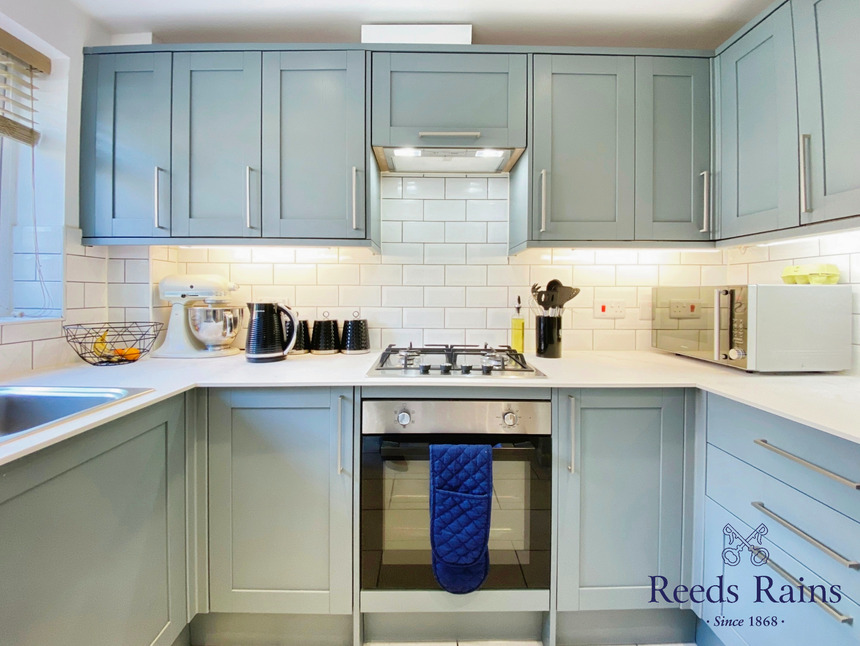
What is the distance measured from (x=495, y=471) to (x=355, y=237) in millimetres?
1056

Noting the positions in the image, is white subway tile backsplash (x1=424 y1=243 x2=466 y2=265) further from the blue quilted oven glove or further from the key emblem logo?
the key emblem logo

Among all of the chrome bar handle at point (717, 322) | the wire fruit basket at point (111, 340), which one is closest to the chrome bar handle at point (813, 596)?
the chrome bar handle at point (717, 322)

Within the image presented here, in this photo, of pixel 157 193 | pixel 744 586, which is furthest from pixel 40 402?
pixel 744 586

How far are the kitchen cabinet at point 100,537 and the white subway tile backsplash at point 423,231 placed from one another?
1.22 metres

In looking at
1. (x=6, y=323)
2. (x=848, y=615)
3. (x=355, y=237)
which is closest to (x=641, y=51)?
(x=355, y=237)

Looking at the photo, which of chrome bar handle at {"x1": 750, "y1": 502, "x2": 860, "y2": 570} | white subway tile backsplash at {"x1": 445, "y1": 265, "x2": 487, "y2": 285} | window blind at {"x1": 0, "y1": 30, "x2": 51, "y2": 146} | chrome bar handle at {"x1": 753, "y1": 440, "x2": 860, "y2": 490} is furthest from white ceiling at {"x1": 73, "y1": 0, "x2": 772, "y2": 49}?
chrome bar handle at {"x1": 750, "y1": 502, "x2": 860, "y2": 570}

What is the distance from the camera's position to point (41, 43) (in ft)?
5.10

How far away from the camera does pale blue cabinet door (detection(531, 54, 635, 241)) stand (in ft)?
5.51

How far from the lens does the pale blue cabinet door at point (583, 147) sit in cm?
168

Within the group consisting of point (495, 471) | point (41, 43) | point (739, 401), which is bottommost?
point (495, 471)

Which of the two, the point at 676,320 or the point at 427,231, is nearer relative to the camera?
the point at 676,320

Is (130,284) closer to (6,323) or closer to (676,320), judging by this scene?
(6,323)

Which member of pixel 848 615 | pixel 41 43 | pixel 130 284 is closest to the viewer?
pixel 848 615

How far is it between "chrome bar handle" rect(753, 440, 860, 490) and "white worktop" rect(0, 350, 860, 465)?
11cm
